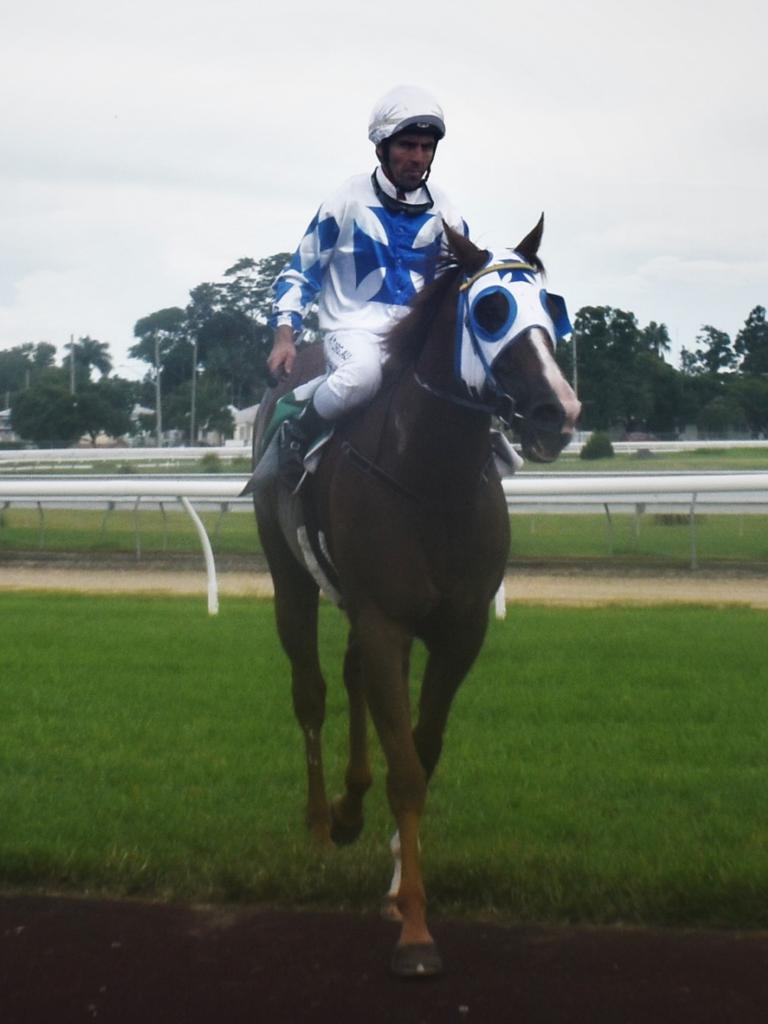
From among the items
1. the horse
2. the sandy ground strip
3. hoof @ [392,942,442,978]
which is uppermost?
the horse

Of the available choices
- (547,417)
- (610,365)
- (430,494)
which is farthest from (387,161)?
(610,365)

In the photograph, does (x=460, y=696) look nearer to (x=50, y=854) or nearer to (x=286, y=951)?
(x=50, y=854)

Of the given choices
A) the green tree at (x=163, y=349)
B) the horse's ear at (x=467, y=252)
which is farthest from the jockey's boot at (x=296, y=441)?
the green tree at (x=163, y=349)

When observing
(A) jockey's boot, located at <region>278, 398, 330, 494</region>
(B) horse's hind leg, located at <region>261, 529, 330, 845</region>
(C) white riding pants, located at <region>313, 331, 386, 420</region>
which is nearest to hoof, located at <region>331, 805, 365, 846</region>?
(B) horse's hind leg, located at <region>261, 529, 330, 845</region>

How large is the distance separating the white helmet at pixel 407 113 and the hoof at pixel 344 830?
83.1 inches

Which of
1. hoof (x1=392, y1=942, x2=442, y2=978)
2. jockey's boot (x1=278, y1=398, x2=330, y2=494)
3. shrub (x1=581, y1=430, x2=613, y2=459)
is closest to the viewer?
hoof (x1=392, y1=942, x2=442, y2=978)

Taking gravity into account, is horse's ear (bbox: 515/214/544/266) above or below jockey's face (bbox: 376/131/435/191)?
below

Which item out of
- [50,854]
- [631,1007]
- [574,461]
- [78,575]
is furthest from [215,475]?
[631,1007]

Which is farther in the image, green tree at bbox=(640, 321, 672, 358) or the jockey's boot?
green tree at bbox=(640, 321, 672, 358)

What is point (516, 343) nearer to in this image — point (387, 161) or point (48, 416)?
point (387, 161)

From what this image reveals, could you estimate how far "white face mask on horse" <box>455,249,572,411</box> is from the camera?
336 cm

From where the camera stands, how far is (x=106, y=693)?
708cm

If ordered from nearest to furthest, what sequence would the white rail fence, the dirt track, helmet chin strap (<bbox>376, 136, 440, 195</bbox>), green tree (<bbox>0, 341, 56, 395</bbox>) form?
the dirt track
helmet chin strap (<bbox>376, 136, 440, 195</bbox>)
the white rail fence
green tree (<bbox>0, 341, 56, 395</bbox>)

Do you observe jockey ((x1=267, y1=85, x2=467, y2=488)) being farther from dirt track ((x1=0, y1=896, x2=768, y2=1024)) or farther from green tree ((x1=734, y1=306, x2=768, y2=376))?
green tree ((x1=734, y1=306, x2=768, y2=376))
